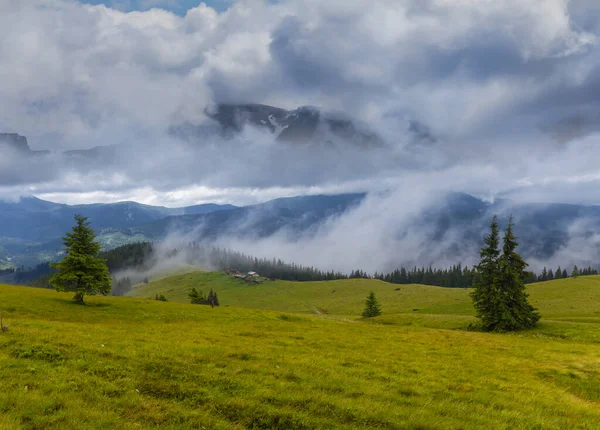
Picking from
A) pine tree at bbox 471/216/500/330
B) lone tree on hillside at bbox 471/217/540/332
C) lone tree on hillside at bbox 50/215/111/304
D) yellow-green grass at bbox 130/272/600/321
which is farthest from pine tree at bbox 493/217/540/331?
lone tree on hillside at bbox 50/215/111/304

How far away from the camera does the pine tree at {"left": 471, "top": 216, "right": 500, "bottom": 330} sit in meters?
51.6

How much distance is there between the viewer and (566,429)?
1196 centimetres

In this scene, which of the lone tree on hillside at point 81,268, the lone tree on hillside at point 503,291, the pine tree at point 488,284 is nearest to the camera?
the lone tree on hillside at point 81,268

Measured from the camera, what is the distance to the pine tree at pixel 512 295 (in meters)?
50.0

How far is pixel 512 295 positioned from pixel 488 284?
353 centimetres

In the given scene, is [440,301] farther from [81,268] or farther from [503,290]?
[81,268]

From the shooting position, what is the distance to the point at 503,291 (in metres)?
51.4

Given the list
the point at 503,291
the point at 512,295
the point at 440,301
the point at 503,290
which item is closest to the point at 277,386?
the point at 503,291

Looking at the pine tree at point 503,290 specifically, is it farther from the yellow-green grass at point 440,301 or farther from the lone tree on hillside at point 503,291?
the yellow-green grass at point 440,301

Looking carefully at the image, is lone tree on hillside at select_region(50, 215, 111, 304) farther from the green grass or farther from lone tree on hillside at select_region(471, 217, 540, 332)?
lone tree on hillside at select_region(471, 217, 540, 332)

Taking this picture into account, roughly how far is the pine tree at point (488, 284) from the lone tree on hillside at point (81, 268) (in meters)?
58.0

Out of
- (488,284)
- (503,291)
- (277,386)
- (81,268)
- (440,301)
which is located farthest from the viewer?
(440,301)

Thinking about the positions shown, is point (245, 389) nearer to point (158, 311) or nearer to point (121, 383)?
point (121, 383)

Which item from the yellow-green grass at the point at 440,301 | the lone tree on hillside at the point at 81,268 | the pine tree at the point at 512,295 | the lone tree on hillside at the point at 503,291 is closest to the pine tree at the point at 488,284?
the lone tree on hillside at the point at 503,291
